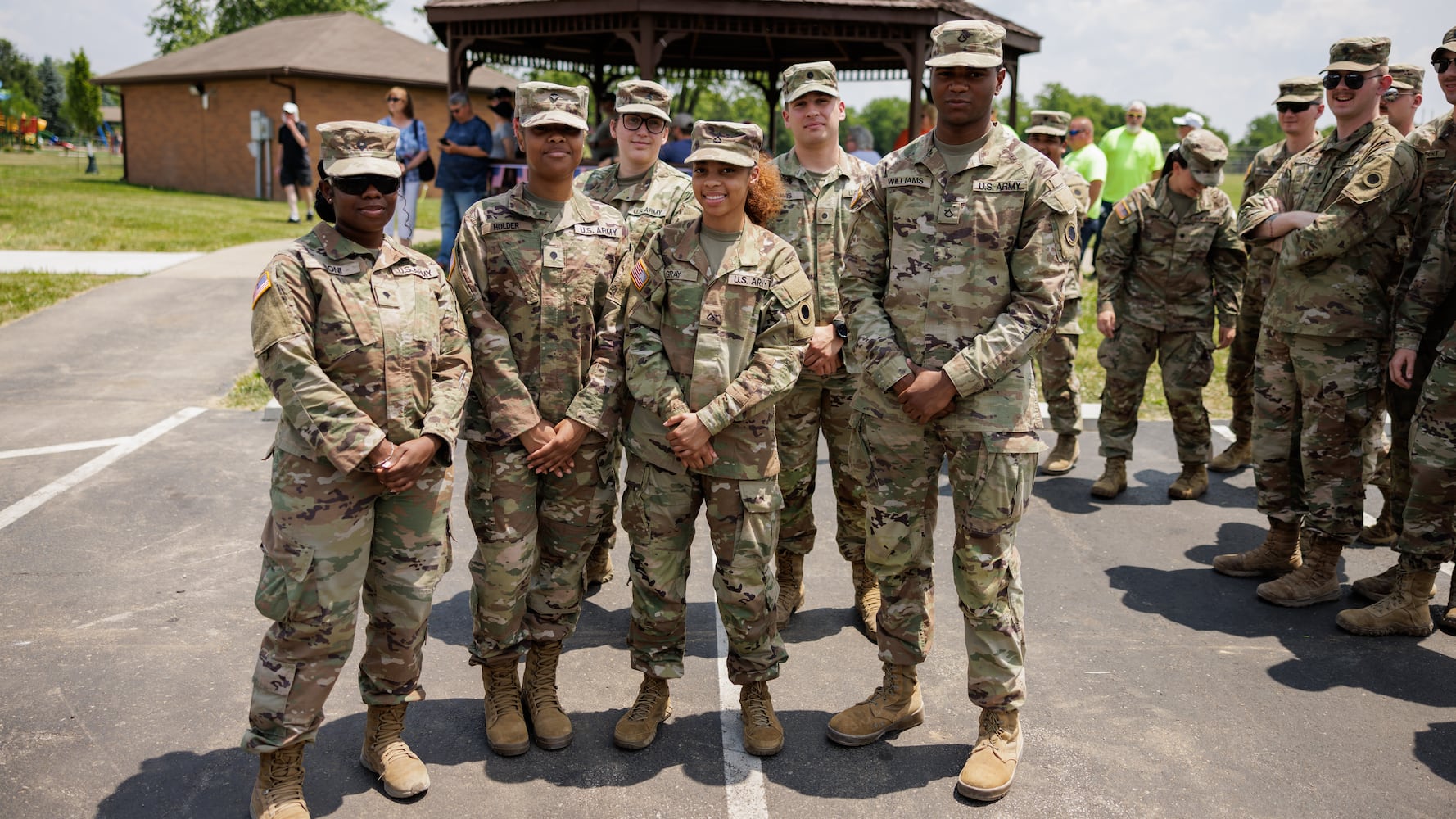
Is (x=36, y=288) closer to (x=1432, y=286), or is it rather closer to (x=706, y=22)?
(x=706, y=22)

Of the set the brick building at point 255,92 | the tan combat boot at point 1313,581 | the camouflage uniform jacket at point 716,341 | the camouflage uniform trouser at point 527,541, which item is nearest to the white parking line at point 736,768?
the camouflage uniform trouser at point 527,541

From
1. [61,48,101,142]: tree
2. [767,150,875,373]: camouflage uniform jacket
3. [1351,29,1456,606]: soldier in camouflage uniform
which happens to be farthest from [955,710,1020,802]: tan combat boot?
[61,48,101,142]: tree

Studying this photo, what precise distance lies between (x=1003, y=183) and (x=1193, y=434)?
4056 millimetres

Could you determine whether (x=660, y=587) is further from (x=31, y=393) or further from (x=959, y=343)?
(x=31, y=393)

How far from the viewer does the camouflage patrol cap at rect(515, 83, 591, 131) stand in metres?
3.75

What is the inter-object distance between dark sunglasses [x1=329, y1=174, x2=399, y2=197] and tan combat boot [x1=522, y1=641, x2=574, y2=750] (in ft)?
5.79

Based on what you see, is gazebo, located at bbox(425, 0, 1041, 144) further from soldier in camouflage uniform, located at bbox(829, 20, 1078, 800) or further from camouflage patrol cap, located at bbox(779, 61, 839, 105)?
soldier in camouflage uniform, located at bbox(829, 20, 1078, 800)

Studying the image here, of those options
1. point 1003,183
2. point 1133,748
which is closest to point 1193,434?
point 1133,748

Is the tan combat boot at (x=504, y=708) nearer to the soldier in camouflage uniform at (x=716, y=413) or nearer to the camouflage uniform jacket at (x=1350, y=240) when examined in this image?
the soldier in camouflage uniform at (x=716, y=413)

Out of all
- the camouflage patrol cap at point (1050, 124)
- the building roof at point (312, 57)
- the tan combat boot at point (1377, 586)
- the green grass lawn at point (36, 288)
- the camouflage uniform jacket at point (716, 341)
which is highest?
the building roof at point (312, 57)

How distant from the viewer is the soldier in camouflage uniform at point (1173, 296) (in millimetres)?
6621

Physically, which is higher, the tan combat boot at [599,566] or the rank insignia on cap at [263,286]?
the rank insignia on cap at [263,286]

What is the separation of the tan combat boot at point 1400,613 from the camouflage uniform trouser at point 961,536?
2.22m

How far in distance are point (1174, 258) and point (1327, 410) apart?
1756mm
